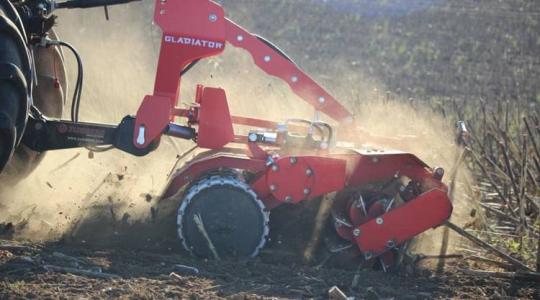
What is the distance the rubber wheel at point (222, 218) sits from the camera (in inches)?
243

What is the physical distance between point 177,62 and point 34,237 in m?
1.63

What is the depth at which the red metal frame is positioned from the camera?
6285mm

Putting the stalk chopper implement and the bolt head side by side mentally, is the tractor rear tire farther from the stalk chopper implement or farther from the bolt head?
the bolt head

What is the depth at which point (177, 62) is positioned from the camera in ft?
21.0

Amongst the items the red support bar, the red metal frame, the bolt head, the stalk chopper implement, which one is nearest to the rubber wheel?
the stalk chopper implement

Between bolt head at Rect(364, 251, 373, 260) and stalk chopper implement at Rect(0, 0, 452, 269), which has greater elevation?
stalk chopper implement at Rect(0, 0, 452, 269)

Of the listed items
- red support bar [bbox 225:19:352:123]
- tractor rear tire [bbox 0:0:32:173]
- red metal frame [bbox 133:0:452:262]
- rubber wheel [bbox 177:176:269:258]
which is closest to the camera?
tractor rear tire [bbox 0:0:32:173]

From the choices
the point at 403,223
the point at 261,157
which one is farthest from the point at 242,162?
the point at 403,223

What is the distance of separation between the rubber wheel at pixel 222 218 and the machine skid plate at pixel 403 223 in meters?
0.75

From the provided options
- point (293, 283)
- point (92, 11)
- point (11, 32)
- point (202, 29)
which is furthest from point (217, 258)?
point (92, 11)

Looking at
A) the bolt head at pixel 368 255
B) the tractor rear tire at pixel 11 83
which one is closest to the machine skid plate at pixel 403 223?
the bolt head at pixel 368 255

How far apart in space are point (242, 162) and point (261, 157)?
151mm

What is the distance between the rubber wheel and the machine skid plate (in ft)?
2.45

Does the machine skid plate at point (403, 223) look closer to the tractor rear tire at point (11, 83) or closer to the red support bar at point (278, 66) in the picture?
the red support bar at point (278, 66)
